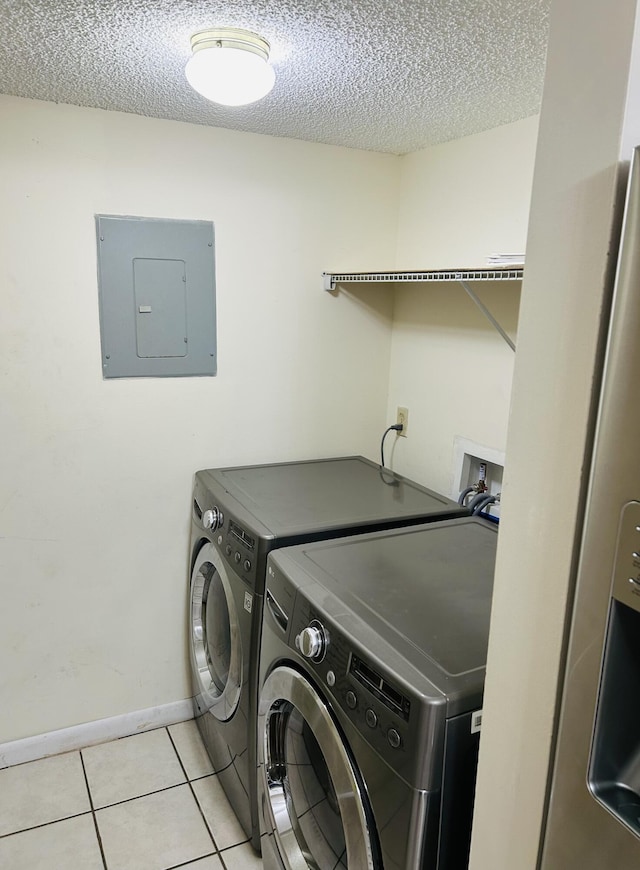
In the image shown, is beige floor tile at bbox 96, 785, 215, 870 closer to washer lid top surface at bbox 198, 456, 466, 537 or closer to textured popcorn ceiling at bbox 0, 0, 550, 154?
washer lid top surface at bbox 198, 456, 466, 537

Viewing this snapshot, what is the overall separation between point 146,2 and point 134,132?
0.79 meters

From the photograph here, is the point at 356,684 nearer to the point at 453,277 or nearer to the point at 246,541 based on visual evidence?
the point at 246,541

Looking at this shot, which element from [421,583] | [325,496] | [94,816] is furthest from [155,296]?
[94,816]

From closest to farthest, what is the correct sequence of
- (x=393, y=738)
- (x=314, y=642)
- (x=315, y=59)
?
1. (x=393, y=738)
2. (x=314, y=642)
3. (x=315, y=59)

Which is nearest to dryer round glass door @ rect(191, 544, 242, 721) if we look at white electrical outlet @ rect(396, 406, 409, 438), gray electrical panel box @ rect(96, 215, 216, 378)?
gray electrical panel box @ rect(96, 215, 216, 378)

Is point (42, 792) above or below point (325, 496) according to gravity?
below

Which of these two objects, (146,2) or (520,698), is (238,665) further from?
(146,2)

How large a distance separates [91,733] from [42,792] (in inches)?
9.5

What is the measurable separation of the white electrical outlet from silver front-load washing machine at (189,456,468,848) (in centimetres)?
19

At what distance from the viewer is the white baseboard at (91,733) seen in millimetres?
2053

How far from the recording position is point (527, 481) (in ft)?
2.31

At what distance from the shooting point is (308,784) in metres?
1.40

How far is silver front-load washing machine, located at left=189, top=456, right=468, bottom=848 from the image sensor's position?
1.63 m

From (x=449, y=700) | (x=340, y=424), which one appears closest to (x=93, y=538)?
(x=340, y=424)
